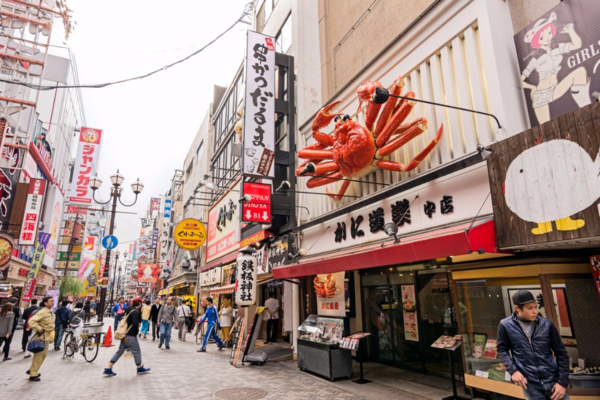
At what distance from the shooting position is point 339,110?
11305mm

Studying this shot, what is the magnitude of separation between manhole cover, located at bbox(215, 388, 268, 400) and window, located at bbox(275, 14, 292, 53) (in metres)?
13.9

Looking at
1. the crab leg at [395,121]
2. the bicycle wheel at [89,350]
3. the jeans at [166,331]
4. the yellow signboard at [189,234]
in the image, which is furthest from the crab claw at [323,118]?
the yellow signboard at [189,234]

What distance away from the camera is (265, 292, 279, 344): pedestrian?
50.0 ft

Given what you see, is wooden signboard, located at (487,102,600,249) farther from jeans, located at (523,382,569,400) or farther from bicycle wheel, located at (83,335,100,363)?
bicycle wheel, located at (83,335,100,363)

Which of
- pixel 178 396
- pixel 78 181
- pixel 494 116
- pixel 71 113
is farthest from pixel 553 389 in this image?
pixel 71 113

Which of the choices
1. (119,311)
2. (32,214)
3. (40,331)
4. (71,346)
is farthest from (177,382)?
(32,214)

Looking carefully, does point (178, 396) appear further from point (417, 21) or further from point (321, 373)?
point (417, 21)

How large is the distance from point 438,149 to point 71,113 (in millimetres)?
50700

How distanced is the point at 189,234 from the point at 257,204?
1134cm

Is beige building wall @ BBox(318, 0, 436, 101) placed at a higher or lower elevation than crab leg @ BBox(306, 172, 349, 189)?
higher

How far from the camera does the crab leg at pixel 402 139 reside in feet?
24.2

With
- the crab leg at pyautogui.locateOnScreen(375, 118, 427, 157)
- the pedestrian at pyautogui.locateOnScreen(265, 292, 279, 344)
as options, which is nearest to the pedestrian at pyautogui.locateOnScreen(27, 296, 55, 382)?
the pedestrian at pyautogui.locateOnScreen(265, 292, 279, 344)

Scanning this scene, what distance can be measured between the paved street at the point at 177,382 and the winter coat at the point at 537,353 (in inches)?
150

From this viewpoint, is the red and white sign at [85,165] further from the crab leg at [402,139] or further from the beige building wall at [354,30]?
the crab leg at [402,139]
